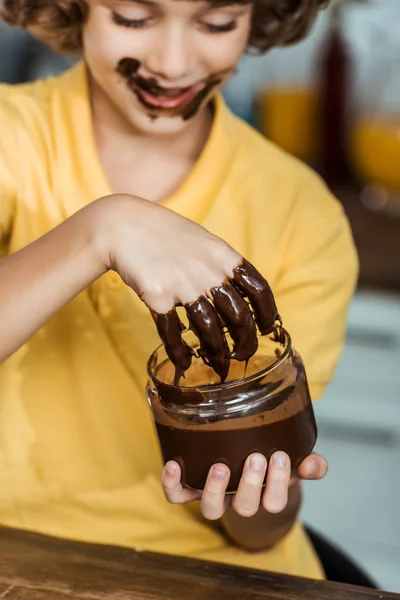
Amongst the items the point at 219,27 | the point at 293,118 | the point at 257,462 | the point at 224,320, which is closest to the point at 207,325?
the point at 224,320

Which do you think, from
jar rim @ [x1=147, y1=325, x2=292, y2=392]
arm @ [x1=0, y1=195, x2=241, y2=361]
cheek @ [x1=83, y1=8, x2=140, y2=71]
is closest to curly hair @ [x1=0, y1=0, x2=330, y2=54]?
cheek @ [x1=83, y1=8, x2=140, y2=71]

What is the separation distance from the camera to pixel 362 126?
202cm

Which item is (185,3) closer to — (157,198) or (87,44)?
(87,44)

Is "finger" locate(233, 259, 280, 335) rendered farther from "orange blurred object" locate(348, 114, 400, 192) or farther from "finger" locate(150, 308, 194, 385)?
"orange blurred object" locate(348, 114, 400, 192)

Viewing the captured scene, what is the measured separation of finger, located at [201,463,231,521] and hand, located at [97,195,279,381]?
73 millimetres

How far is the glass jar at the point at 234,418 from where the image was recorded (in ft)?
2.04

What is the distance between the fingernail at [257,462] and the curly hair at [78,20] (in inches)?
18.2

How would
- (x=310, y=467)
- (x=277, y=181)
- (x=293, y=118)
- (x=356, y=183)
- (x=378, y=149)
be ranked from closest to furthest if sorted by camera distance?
(x=310, y=467) → (x=277, y=181) → (x=378, y=149) → (x=356, y=183) → (x=293, y=118)

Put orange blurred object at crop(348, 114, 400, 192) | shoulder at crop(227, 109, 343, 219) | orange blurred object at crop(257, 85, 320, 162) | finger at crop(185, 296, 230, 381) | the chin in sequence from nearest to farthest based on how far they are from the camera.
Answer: finger at crop(185, 296, 230, 381) < the chin < shoulder at crop(227, 109, 343, 219) < orange blurred object at crop(348, 114, 400, 192) < orange blurred object at crop(257, 85, 320, 162)

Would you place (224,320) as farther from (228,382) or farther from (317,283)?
(317,283)

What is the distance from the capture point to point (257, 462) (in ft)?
2.07

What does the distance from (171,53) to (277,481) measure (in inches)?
15.3

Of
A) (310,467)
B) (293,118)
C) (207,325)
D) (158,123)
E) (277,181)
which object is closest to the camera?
(207,325)

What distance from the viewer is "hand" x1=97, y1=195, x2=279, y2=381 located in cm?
59
